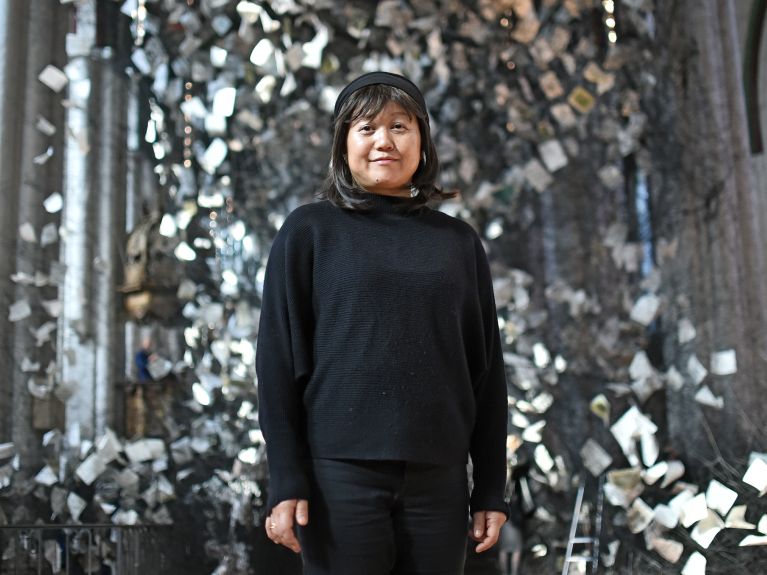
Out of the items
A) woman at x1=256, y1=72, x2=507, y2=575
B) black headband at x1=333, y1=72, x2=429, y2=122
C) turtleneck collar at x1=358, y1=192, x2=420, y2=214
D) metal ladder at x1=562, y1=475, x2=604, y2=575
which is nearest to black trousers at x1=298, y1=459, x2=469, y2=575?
woman at x1=256, y1=72, x2=507, y2=575

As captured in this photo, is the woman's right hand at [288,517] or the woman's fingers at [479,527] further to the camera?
the woman's fingers at [479,527]

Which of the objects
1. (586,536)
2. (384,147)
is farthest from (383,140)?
(586,536)

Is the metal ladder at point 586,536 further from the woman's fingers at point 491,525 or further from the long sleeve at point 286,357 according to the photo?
the long sleeve at point 286,357

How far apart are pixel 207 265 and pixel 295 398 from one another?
123 cm

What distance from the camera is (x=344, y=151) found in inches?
48.7

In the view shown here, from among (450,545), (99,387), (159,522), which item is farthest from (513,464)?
(450,545)

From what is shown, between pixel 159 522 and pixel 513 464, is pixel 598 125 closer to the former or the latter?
pixel 513 464

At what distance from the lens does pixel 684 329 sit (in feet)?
7.61

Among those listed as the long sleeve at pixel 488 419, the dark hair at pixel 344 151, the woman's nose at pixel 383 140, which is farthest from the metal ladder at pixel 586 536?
the woman's nose at pixel 383 140

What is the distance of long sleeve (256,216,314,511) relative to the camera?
109cm

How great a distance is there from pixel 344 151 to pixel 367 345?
29cm

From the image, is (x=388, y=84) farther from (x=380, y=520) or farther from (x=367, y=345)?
(x=380, y=520)

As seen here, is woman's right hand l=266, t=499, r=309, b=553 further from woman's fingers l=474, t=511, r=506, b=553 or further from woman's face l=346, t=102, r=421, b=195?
woman's face l=346, t=102, r=421, b=195

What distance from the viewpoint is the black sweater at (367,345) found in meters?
1.10
